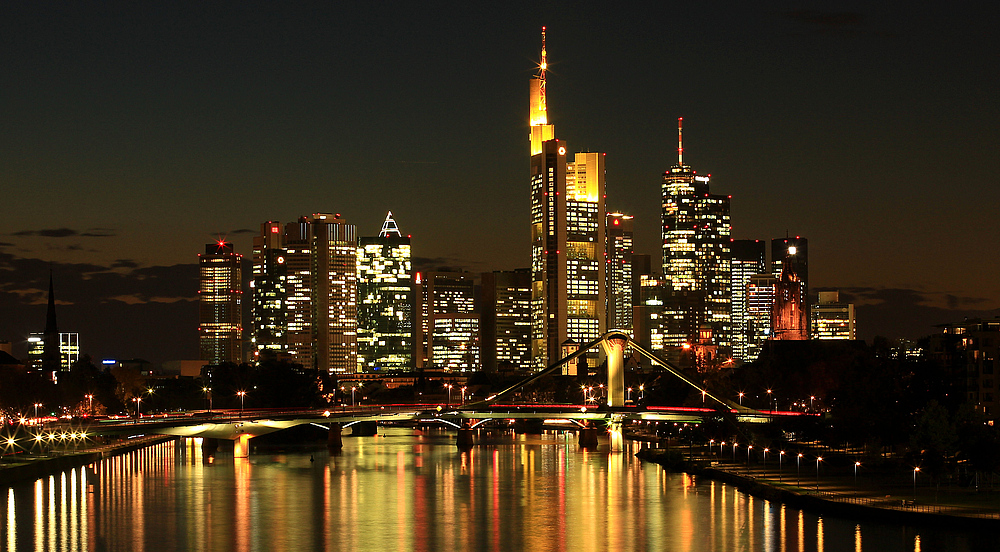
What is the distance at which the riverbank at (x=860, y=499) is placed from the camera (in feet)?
173

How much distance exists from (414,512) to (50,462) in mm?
29672

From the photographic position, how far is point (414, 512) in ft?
208

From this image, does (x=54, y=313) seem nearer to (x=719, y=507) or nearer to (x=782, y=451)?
(x=782, y=451)

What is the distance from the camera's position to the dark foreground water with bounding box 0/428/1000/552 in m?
53.2

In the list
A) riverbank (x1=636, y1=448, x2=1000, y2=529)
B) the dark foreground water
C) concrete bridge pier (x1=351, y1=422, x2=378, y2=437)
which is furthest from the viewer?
concrete bridge pier (x1=351, y1=422, x2=378, y2=437)

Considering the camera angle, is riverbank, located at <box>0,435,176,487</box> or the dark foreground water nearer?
the dark foreground water

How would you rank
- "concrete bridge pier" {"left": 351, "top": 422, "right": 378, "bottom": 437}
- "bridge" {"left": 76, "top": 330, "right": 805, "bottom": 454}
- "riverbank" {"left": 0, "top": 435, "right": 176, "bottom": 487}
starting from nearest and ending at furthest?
"riverbank" {"left": 0, "top": 435, "right": 176, "bottom": 487} < "bridge" {"left": 76, "top": 330, "right": 805, "bottom": 454} < "concrete bridge pier" {"left": 351, "top": 422, "right": 378, "bottom": 437}

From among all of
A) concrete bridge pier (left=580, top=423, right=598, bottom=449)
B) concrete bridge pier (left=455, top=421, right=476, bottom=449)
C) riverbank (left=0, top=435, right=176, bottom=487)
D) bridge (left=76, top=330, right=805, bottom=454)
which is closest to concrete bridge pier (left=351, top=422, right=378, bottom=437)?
bridge (left=76, top=330, right=805, bottom=454)

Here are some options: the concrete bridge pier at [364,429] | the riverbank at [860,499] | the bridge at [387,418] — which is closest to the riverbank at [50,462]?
the bridge at [387,418]

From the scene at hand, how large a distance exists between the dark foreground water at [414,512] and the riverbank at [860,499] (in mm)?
755

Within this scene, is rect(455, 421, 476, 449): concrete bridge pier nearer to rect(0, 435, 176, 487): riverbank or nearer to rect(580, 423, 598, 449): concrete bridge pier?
rect(580, 423, 598, 449): concrete bridge pier

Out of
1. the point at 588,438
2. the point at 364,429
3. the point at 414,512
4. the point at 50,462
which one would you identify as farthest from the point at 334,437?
the point at 414,512

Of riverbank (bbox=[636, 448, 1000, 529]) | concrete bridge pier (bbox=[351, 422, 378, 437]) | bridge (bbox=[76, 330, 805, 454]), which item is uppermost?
bridge (bbox=[76, 330, 805, 454])

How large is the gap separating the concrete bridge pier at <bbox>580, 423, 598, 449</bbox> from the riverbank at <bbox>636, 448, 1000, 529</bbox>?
31564 millimetres
